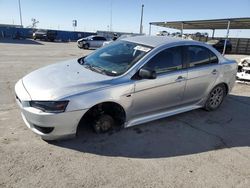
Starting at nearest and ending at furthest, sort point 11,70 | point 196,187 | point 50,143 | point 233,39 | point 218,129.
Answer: point 196,187 → point 50,143 → point 218,129 → point 11,70 → point 233,39

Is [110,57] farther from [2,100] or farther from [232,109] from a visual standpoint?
[232,109]

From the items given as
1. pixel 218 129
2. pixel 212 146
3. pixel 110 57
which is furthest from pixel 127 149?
pixel 218 129

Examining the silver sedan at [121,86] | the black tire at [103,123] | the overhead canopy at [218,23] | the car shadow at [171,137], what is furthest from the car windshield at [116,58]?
the overhead canopy at [218,23]

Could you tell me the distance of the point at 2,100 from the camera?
16.9ft

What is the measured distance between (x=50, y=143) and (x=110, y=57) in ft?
5.92

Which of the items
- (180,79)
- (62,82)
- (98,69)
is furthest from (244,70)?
(62,82)

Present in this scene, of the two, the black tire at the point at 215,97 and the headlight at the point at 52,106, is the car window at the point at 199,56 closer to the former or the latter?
the black tire at the point at 215,97

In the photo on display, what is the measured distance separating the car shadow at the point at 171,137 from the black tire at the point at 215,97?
0.20m

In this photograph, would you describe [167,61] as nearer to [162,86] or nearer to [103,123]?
[162,86]

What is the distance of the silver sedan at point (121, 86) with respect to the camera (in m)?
3.13

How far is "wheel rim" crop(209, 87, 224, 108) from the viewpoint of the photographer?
5.04 m

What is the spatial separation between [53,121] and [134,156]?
4.01 ft

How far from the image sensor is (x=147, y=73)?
3.53 m

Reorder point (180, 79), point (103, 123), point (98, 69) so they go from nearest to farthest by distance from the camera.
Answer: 1. point (103, 123)
2. point (98, 69)
3. point (180, 79)
